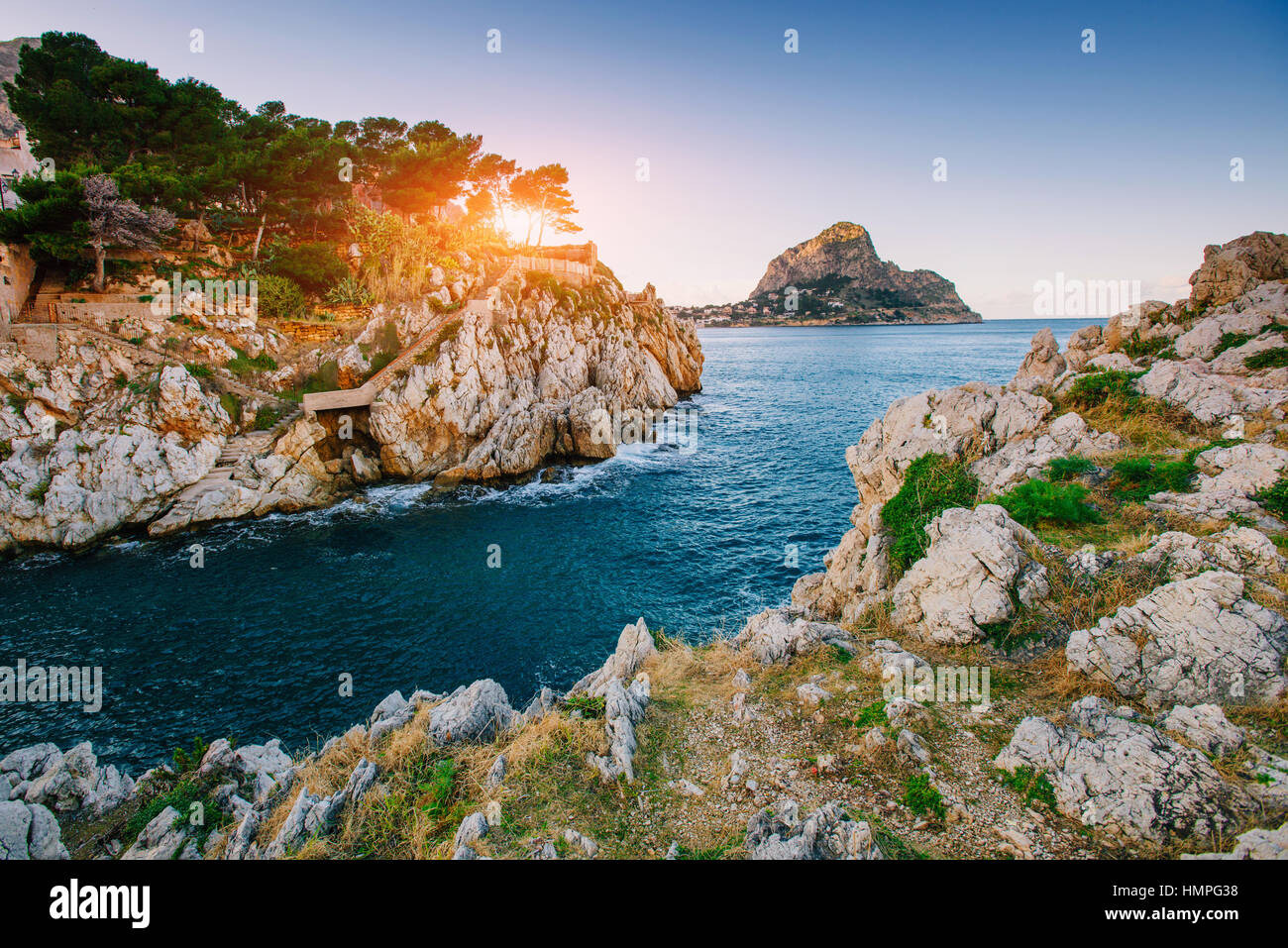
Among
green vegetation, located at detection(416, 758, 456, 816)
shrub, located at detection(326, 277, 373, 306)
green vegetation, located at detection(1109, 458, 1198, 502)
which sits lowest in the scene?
green vegetation, located at detection(416, 758, 456, 816)

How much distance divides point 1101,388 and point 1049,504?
6468 millimetres

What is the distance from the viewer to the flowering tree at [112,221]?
1271 inches

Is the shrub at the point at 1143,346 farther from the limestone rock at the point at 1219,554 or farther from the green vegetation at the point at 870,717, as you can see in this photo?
the green vegetation at the point at 870,717

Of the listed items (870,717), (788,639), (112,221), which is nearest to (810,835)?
(870,717)

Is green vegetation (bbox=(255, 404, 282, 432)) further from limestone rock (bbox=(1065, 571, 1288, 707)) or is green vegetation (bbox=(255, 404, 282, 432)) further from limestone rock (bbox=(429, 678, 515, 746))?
limestone rock (bbox=(1065, 571, 1288, 707))

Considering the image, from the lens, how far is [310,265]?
43.0 meters

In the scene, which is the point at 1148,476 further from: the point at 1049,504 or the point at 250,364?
the point at 250,364

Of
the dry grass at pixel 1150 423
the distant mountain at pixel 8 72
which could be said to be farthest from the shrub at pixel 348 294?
the distant mountain at pixel 8 72

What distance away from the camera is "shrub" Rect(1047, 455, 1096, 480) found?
13070 millimetres

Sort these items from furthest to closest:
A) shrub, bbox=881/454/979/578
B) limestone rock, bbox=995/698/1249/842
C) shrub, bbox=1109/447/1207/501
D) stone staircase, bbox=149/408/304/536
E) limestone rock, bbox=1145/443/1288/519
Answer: stone staircase, bbox=149/408/304/536 → shrub, bbox=881/454/979/578 → shrub, bbox=1109/447/1207/501 → limestone rock, bbox=1145/443/1288/519 → limestone rock, bbox=995/698/1249/842

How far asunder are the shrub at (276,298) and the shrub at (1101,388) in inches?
1950

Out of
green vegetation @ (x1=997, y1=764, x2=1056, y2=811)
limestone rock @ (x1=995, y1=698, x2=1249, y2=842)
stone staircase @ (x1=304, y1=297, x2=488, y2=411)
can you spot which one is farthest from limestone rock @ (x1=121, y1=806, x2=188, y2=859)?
stone staircase @ (x1=304, y1=297, x2=488, y2=411)

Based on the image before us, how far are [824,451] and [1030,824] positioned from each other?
38840 millimetres

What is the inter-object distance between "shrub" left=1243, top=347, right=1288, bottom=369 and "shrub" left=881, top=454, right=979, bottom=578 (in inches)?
344
